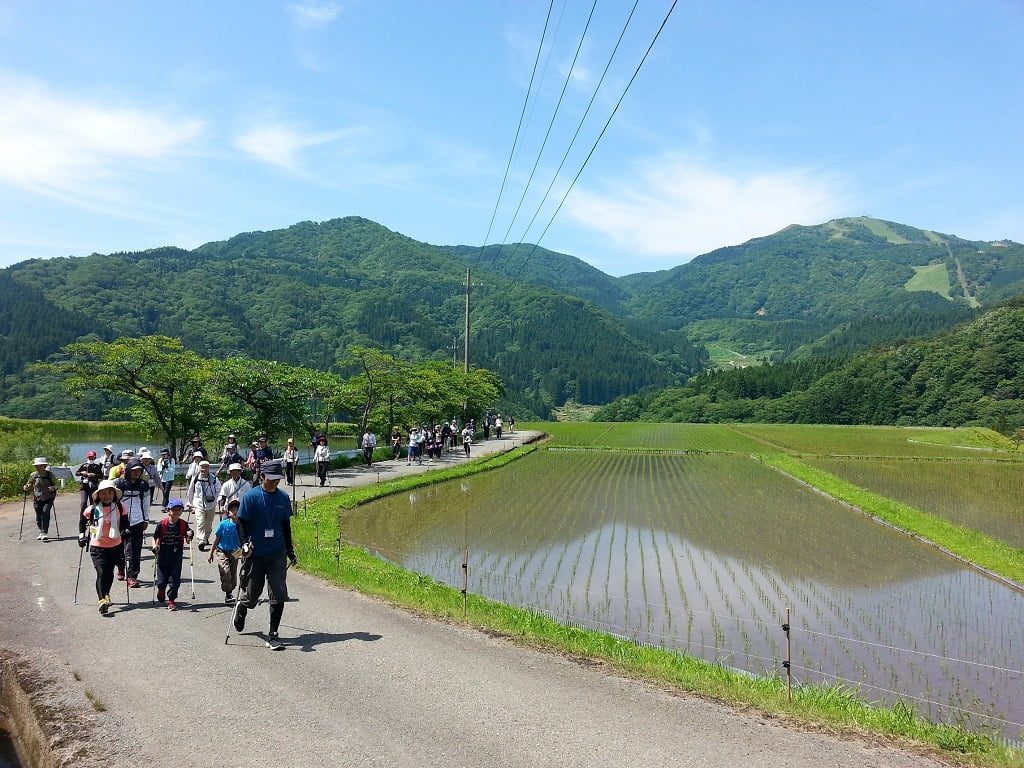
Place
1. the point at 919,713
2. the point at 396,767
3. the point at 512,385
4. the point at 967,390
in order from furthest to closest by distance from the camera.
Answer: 1. the point at 512,385
2. the point at 967,390
3. the point at 919,713
4. the point at 396,767

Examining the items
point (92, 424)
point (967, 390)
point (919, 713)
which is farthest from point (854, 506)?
point (967, 390)

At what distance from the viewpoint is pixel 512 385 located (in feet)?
471

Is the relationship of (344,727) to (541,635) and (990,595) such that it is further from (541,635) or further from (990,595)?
(990,595)

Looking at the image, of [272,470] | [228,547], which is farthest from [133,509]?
[272,470]

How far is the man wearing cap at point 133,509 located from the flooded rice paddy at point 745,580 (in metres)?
4.74

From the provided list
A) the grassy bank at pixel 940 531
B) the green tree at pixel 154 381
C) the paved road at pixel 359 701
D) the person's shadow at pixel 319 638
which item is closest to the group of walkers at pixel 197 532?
the person's shadow at pixel 319 638

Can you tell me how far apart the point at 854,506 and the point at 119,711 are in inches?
777

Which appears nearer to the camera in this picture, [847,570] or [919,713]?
[919,713]

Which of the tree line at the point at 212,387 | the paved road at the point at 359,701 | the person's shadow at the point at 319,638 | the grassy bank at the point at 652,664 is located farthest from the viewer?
the tree line at the point at 212,387

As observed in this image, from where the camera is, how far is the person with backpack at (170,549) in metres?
7.95

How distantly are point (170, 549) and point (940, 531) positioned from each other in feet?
52.8

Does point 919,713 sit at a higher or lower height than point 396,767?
lower

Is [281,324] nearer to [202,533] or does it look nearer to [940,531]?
[202,533]

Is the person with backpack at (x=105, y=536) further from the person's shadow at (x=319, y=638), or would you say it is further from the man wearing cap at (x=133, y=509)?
the person's shadow at (x=319, y=638)
